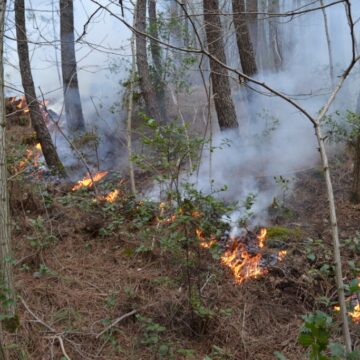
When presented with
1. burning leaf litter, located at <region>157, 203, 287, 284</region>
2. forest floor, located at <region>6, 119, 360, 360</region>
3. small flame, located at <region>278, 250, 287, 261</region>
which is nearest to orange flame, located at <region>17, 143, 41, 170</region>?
forest floor, located at <region>6, 119, 360, 360</region>

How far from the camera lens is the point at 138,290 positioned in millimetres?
→ 5332

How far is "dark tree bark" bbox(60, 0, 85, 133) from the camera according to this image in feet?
Result: 38.0

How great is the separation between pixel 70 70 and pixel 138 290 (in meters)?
8.48

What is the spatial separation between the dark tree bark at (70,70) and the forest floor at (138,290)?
4.92m

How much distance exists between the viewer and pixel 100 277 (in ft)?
18.8

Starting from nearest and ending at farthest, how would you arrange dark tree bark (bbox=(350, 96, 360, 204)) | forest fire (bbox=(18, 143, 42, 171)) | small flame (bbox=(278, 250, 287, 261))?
1. small flame (bbox=(278, 250, 287, 261))
2. dark tree bark (bbox=(350, 96, 360, 204))
3. forest fire (bbox=(18, 143, 42, 171))

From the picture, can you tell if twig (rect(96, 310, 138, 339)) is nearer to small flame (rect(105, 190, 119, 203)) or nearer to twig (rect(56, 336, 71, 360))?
twig (rect(56, 336, 71, 360))

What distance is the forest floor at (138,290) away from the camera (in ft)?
14.2

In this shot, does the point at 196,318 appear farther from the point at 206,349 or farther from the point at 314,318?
the point at 314,318

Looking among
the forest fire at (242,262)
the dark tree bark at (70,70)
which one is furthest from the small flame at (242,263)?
the dark tree bark at (70,70)

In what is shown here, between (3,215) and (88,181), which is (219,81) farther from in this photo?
(3,215)

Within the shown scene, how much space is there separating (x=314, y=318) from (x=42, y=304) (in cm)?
370

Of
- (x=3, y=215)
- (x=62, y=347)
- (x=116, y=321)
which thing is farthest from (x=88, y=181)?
(x=3, y=215)

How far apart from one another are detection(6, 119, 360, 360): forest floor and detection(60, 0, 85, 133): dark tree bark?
16.1ft
